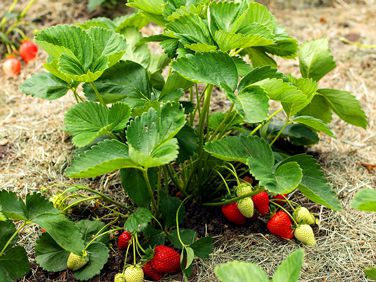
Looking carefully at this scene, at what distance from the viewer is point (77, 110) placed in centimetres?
166

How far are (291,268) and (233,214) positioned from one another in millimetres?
580

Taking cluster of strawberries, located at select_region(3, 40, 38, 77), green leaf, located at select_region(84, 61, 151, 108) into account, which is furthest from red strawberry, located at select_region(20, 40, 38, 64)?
green leaf, located at select_region(84, 61, 151, 108)

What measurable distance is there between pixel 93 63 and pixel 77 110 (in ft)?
0.50

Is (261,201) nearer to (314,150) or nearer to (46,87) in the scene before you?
(314,150)

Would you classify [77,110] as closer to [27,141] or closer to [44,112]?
[27,141]

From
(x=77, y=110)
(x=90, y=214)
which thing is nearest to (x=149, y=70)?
(x=77, y=110)

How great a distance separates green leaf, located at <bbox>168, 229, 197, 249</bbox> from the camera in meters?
Result: 1.74

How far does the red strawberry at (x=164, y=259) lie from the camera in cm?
171

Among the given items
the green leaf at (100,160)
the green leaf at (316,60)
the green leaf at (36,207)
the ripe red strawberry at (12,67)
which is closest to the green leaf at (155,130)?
the green leaf at (100,160)

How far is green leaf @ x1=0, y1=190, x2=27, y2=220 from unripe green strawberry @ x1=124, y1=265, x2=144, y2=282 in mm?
324

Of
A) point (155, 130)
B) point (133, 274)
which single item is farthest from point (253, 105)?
point (133, 274)

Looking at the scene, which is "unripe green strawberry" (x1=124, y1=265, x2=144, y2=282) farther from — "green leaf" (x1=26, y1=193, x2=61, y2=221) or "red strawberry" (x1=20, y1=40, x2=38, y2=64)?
"red strawberry" (x1=20, y1=40, x2=38, y2=64)

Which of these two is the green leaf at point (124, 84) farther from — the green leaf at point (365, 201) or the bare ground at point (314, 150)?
the green leaf at point (365, 201)

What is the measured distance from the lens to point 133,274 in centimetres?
164
